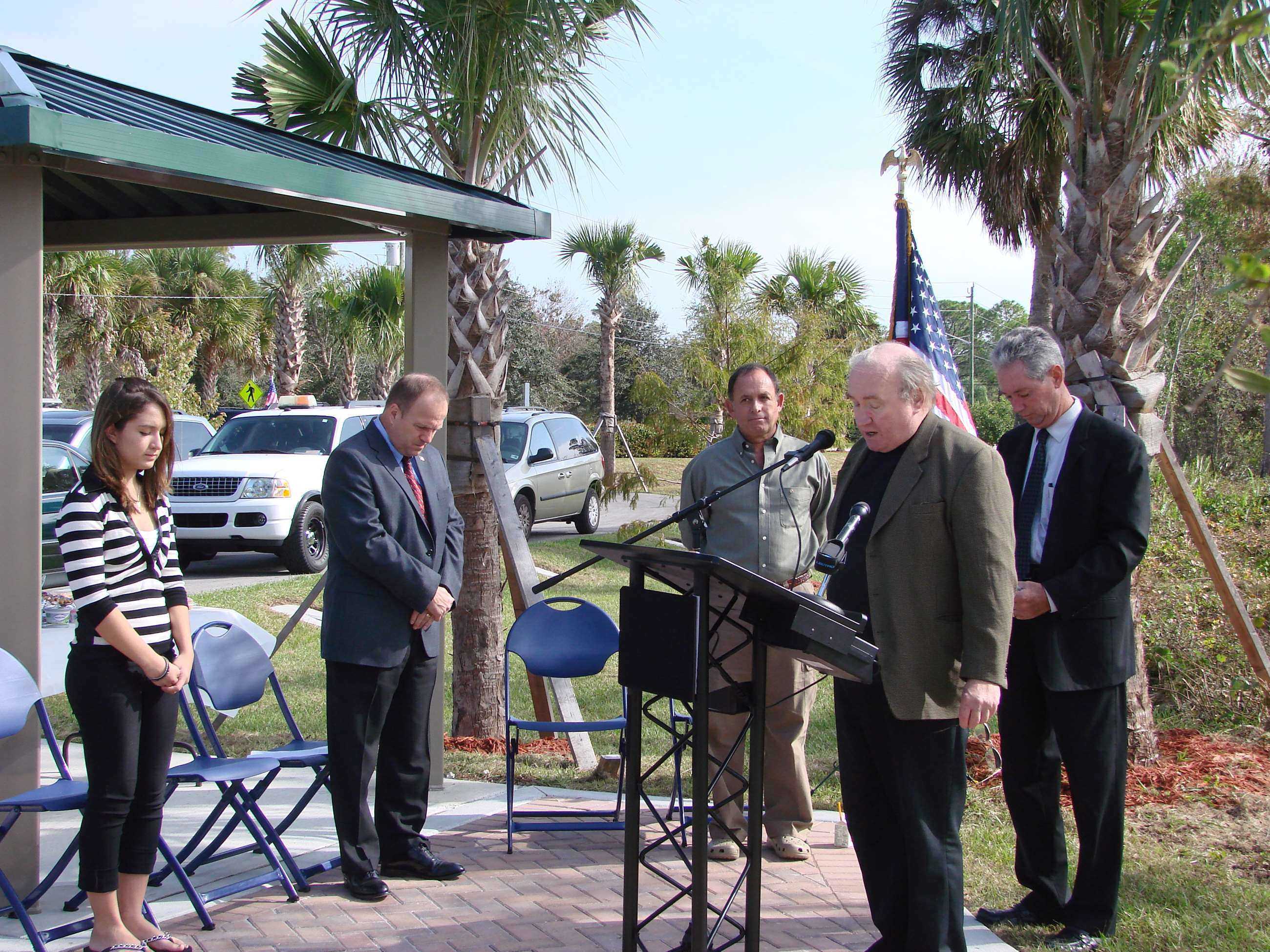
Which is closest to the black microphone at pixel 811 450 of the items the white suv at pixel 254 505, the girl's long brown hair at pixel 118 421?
the girl's long brown hair at pixel 118 421

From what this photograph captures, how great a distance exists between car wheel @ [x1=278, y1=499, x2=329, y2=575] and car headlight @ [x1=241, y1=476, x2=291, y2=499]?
298 mm

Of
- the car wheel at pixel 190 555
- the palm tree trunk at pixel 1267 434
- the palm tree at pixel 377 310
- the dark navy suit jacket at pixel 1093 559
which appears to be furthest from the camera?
the palm tree at pixel 377 310

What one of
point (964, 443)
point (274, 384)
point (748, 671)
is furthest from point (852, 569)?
point (274, 384)

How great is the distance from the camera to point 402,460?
446 cm

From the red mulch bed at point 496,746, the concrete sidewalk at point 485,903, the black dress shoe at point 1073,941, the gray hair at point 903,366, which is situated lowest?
the red mulch bed at point 496,746

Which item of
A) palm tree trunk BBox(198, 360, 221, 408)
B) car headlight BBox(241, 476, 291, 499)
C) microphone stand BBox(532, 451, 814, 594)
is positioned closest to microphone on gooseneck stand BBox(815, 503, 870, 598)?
microphone stand BBox(532, 451, 814, 594)

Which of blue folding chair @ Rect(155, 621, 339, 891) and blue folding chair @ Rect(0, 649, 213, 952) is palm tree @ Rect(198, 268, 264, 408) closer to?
blue folding chair @ Rect(155, 621, 339, 891)

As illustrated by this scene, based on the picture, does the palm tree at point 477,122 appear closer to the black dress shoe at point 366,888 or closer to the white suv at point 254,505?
the black dress shoe at point 366,888

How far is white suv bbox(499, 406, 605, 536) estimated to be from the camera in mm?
15656

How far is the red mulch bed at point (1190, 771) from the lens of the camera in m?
5.59

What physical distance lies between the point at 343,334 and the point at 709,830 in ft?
69.2

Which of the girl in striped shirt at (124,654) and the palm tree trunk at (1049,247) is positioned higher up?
the palm tree trunk at (1049,247)

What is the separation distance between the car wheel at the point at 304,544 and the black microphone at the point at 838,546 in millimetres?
10359

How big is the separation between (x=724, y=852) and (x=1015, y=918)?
1202mm
